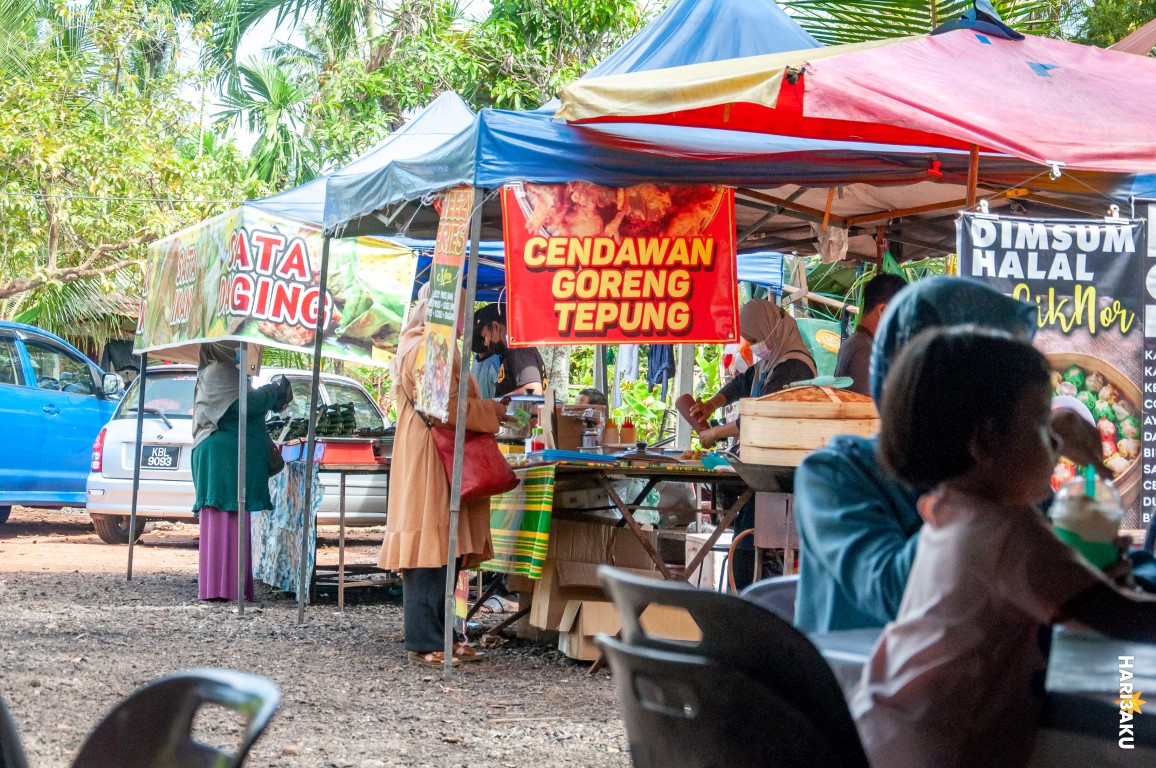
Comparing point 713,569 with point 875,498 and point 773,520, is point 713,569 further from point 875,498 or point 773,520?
point 875,498

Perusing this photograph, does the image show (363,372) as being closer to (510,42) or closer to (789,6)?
(510,42)

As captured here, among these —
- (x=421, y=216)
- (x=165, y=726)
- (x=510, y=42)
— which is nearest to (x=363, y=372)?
(x=510, y=42)

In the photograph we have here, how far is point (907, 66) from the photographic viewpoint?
491 centimetres

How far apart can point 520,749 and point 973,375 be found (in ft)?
12.1

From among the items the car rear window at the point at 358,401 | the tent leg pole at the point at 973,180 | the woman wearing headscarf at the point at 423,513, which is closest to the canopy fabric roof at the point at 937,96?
the tent leg pole at the point at 973,180

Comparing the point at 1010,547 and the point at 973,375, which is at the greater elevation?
the point at 973,375

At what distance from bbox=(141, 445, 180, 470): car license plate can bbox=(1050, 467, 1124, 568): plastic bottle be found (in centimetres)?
1117

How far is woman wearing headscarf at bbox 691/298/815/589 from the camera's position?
22.9 ft

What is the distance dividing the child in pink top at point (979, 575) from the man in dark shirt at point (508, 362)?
7163 millimetres

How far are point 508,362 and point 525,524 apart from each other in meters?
2.72

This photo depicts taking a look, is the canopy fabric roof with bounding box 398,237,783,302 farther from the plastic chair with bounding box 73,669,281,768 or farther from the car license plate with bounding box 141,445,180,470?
the plastic chair with bounding box 73,669,281,768

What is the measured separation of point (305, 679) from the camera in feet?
20.7

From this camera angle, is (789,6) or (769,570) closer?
(769,570)

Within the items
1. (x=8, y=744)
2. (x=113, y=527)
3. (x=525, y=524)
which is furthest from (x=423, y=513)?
(x=113, y=527)
